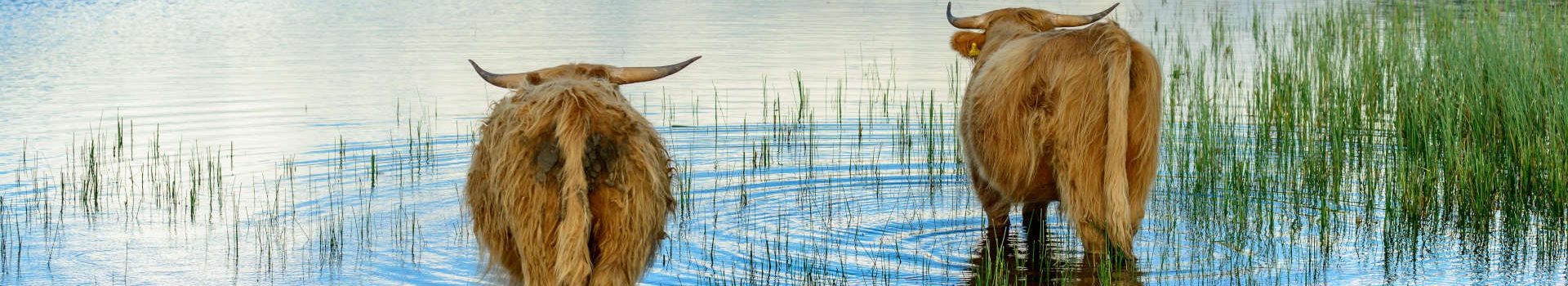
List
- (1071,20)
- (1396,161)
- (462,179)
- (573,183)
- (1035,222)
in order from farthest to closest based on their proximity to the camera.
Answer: (462,179) < (1071,20) < (1396,161) < (1035,222) < (573,183)

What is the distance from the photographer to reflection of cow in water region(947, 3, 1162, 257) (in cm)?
559

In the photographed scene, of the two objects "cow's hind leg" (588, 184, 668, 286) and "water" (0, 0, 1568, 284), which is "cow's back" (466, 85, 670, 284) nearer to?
"cow's hind leg" (588, 184, 668, 286)

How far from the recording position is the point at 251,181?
7.90 meters

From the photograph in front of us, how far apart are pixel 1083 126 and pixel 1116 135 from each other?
0.46 ft

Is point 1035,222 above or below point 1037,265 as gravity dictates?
above

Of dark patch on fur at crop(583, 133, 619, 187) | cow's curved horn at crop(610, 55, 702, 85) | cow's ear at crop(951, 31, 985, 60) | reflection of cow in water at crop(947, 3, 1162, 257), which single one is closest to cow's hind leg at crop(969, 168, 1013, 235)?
reflection of cow in water at crop(947, 3, 1162, 257)

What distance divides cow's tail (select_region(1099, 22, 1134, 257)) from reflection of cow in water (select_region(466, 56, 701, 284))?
74.8 inches

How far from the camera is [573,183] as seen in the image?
4168 millimetres

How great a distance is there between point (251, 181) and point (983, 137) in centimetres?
412

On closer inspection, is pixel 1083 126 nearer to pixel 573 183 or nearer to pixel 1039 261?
pixel 1039 261

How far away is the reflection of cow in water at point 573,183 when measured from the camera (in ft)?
13.9

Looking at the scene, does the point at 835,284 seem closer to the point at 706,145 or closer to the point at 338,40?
the point at 706,145

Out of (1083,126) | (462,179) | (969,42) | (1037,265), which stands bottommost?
(1037,265)

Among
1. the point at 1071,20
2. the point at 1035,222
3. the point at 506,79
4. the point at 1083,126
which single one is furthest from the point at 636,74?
the point at 1071,20
